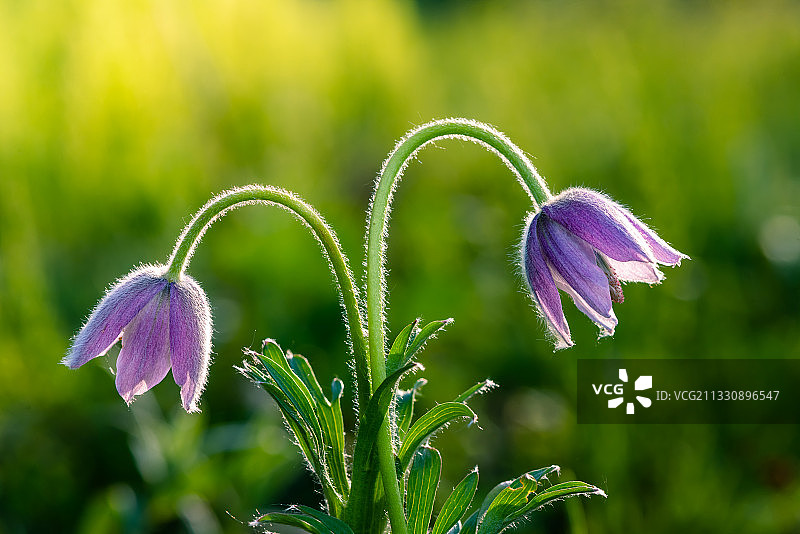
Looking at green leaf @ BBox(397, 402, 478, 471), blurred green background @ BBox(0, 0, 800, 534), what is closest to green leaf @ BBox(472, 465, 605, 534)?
green leaf @ BBox(397, 402, 478, 471)

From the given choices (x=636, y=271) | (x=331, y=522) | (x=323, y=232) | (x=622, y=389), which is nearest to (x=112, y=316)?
(x=323, y=232)

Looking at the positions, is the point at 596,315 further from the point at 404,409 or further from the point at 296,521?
the point at 296,521

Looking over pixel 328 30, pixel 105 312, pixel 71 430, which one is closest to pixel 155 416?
pixel 71 430

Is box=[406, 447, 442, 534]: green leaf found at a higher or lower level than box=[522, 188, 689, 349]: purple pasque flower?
lower

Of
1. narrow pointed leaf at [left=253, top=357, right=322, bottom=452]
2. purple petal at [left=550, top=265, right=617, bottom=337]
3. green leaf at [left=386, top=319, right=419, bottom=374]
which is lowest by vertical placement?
narrow pointed leaf at [left=253, top=357, right=322, bottom=452]

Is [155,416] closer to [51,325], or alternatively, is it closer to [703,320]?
[51,325]

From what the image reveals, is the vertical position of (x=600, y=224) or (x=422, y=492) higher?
(x=600, y=224)

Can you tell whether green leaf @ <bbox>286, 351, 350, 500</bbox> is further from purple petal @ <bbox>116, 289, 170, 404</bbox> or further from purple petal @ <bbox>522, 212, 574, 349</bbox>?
purple petal @ <bbox>522, 212, 574, 349</bbox>

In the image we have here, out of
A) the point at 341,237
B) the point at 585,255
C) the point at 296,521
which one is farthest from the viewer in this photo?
the point at 341,237
